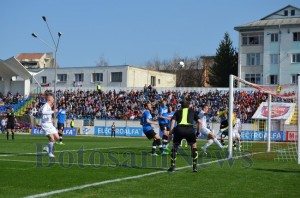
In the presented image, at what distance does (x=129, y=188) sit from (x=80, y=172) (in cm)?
293

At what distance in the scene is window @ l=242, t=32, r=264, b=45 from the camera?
2974 inches

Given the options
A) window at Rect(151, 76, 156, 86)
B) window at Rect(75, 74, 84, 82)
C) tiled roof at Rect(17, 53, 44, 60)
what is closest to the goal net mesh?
window at Rect(151, 76, 156, 86)

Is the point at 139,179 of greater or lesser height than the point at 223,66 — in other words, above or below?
below

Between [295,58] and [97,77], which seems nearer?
[295,58]

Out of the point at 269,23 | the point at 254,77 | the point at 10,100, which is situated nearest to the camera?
the point at 10,100

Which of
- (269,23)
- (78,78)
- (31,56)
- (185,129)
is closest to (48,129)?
(185,129)

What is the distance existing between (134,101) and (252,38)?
26.5 m

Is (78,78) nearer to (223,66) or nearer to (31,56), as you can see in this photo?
(223,66)

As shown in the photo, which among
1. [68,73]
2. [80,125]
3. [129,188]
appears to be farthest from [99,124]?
[129,188]

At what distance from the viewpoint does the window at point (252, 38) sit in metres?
75.5

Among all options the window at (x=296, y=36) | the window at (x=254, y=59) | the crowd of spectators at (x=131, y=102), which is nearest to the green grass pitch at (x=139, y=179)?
the crowd of spectators at (x=131, y=102)

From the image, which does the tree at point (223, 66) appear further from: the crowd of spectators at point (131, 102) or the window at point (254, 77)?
the crowd of spectators at point (131, 102)

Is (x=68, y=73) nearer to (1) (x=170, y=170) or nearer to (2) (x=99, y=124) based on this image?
(2) (x=99, y=124)

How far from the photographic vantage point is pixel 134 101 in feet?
192
